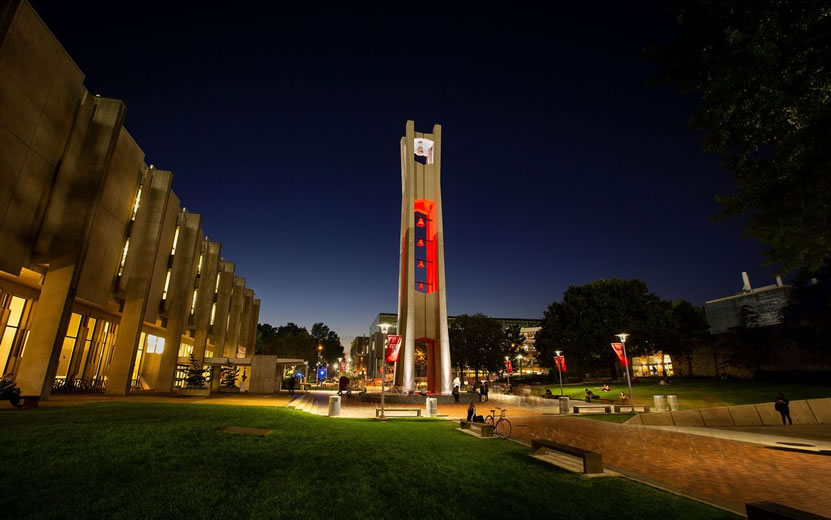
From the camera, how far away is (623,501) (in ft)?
21.1

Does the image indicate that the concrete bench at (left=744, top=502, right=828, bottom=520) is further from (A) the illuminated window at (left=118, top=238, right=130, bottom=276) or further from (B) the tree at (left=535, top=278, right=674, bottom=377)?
(B) the tree at (left=535, top=278, right=674, bottom=377)

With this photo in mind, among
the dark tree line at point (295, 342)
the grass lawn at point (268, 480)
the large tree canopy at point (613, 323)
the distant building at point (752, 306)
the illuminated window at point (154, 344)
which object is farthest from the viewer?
the dark tree line at point (295, 342)

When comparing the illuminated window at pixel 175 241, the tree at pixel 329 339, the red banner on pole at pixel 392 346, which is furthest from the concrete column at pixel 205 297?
the tree at pixel 329 339

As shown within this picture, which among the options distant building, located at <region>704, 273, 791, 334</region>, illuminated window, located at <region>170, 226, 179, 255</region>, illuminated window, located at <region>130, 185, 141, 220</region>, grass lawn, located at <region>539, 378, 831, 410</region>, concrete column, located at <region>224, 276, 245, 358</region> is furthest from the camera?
distant building, located at <region>704, 273, 791, 334</region>

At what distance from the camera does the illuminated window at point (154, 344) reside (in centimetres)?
3609

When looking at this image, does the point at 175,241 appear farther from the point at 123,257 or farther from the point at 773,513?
the point at 773,513

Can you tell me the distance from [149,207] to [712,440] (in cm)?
3696

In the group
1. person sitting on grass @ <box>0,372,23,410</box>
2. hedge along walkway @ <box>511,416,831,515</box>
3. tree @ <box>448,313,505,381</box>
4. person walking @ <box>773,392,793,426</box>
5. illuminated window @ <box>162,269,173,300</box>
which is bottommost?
hedge along walkway @ <box>511,416,831,515</box>

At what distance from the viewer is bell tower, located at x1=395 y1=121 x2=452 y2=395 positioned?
38219 mm

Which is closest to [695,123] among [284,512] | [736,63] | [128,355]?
[736,63]

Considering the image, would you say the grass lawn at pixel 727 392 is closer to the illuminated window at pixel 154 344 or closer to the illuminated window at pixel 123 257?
the illuminated window at pixel 123 257

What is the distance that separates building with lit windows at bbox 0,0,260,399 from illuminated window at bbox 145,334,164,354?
306 cm

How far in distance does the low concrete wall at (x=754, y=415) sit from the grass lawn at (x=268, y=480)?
755 inches

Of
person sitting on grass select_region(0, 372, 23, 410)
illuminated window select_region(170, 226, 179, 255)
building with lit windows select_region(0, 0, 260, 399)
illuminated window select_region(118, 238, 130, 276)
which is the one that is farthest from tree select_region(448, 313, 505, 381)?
person sitting on grass select_region(0, 372, 23, 410)
